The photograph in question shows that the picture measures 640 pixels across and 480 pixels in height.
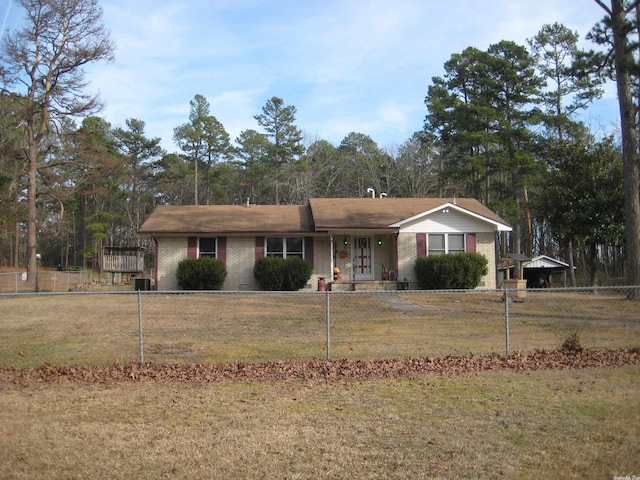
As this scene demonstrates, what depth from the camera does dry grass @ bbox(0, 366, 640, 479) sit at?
14.6ft

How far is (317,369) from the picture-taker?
A: 8.24 meters

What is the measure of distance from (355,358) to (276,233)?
14345 millimetres

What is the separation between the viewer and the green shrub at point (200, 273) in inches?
858

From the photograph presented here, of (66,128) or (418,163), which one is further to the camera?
(418,163)

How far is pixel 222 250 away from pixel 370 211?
690 cm

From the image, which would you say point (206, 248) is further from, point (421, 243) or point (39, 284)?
point (39, 284)

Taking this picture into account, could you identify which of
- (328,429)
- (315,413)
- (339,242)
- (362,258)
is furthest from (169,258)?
(328,429)

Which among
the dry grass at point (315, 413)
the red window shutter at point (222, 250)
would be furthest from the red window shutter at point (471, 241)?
the dry grass at point (315, 413)

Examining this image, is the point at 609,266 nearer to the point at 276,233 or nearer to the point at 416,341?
the point at 276,233

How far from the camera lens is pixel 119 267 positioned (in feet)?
96.8

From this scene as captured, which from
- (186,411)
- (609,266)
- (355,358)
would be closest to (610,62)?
(355,358)

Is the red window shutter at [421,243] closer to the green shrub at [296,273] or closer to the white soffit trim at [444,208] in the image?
the white soffit trim at [444,208]

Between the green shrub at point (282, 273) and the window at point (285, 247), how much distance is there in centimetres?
107

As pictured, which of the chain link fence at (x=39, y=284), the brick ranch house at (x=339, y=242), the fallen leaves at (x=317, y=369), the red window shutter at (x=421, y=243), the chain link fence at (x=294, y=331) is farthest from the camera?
the chain link fence at (x=39, y=284)
